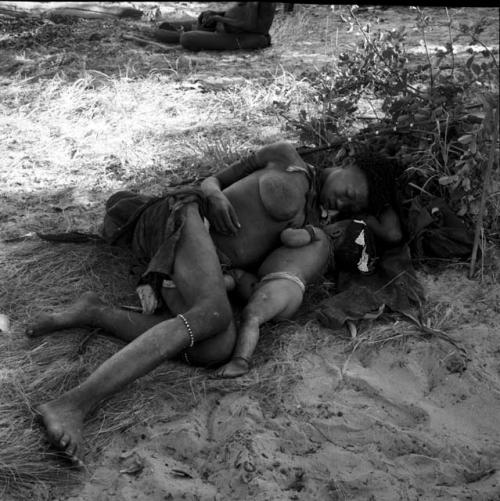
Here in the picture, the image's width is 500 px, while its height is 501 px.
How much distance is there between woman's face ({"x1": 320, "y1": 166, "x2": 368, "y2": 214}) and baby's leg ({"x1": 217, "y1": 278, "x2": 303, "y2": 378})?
0.52m

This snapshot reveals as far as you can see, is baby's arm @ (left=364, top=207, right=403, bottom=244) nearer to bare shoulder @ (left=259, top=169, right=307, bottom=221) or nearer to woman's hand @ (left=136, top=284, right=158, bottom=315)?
bare shoulder @ (left=259, top=169, right=307, bottom=221)

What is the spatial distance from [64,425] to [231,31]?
5329 mm

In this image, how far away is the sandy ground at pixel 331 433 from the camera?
6.88 ft

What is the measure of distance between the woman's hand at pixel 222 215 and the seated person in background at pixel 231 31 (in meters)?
3.99

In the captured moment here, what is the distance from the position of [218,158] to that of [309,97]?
1.11 meters

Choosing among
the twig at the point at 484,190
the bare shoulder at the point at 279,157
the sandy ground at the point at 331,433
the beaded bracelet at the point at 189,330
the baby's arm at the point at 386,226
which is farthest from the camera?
the baby's arm at the point at 386,226

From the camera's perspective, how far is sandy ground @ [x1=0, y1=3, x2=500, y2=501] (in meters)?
2.10

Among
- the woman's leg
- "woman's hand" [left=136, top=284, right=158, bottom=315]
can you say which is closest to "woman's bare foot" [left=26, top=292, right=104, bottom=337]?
"woman's hand" [left=136, top=284, right=158, bottom=315]

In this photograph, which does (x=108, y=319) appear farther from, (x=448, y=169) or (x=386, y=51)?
(x=386, y=51)

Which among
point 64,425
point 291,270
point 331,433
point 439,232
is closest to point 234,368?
point 331,433

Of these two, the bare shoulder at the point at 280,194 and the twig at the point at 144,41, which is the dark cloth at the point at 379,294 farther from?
the twig at the point at 144,41

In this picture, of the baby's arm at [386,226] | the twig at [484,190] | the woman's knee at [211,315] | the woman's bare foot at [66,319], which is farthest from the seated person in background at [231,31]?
the woman's knee at [211,315]

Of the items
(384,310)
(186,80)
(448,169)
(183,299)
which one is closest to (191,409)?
(183,299)

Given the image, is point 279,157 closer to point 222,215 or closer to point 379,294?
point 222,215
